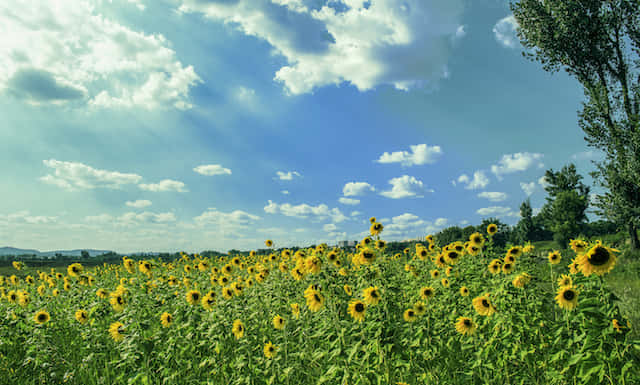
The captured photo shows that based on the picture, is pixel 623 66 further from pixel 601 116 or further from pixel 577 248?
pixel 577 248

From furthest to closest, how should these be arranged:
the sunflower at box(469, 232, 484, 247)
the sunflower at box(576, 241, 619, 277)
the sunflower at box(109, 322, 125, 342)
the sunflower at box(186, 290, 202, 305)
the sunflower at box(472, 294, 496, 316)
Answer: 1. the sunflower at box(469, 232, 484, 247)
2. the sunflower at box(186, 290, 202, 305)
3. the sunflower at box(109, 322, 125, 342)
4. the sunflower at box(472, 294, 496, 316)
5. the sunflower at box(576, 241, 619, 277)

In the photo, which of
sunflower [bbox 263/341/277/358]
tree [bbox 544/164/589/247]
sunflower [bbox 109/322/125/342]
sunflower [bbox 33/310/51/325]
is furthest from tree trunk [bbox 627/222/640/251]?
sunflower [bbox 33/310/51/325]

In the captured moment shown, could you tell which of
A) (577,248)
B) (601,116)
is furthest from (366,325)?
(601,116)

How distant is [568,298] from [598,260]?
0.59 metres

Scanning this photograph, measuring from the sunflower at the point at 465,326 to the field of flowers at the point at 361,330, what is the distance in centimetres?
2

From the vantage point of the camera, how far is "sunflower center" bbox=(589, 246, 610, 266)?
3299 mm

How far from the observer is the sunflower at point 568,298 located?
3.58 m

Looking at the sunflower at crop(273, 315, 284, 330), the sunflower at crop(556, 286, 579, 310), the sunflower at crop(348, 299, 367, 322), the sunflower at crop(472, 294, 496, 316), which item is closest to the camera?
the sunflower at crop(348, 299, 367, 322)

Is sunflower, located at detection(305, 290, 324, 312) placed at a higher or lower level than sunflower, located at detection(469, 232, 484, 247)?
lower

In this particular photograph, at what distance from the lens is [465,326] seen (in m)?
4.06

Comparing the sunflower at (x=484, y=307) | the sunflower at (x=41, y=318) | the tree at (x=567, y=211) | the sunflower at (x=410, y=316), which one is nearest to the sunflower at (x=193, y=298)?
the sunflower at (x=41, y=318)

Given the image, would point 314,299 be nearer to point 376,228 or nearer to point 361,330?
point 361,330

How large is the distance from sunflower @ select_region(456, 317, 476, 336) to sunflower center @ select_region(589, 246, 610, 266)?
4.78 feet

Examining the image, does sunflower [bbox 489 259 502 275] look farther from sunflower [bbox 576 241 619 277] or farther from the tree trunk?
the tree trunk
